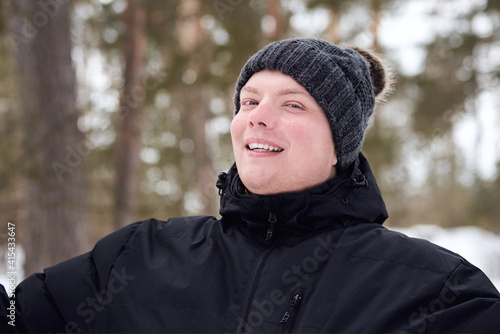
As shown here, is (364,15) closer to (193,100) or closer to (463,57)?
(463,57)

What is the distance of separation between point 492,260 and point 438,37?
4.53 meters

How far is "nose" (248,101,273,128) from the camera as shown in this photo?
6.12 feet

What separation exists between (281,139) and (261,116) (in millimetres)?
115

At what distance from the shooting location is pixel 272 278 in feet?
5.66

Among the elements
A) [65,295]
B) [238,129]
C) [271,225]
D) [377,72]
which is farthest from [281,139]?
[65,295]

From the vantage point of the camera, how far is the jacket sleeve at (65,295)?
5.90 ft

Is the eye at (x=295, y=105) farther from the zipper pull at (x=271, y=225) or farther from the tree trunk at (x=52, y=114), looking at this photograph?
the tree trunk at (x=52, y=114)

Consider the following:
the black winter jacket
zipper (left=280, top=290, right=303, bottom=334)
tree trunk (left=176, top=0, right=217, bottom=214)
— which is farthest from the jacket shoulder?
tree trunk (left=176, top=0, right=217, bottom=214)

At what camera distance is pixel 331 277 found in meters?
1.68

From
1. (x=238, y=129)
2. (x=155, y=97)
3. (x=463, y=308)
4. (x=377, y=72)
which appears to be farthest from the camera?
(x=155, y=97)

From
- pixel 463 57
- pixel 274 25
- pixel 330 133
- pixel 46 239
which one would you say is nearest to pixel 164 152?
pixel 274 25

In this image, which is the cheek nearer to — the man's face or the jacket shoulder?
the man's face

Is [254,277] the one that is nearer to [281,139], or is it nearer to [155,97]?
[281,139]

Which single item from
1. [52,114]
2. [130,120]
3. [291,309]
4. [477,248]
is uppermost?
[52,114]
